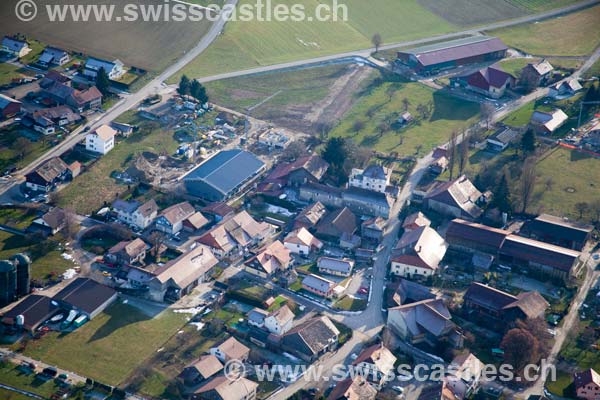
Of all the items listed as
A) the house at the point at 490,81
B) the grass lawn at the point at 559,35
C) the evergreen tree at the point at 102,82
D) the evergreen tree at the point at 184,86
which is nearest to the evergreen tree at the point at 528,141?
the house at the point at 490,81

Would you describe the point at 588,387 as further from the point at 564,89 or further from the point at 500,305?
the point at 564,89

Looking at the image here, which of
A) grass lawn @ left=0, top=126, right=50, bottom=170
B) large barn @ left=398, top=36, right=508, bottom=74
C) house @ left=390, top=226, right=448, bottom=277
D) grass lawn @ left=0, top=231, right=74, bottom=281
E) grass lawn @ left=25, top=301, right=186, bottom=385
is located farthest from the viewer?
large barn @ left=398, top=36, right=508, bottom=74

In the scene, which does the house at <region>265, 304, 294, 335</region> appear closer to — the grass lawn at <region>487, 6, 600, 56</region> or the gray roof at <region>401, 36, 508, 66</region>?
the gray roof at <region>401, 36, 508, 66</region>

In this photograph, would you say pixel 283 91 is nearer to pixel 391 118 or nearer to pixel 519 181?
pixel 391 118

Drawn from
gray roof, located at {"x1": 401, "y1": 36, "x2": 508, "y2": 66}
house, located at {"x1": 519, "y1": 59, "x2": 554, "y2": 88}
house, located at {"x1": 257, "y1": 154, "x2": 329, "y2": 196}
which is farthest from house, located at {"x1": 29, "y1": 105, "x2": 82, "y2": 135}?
house, located at {"x1": 519, "y1": 59, "x2": 554, "y2": 88}

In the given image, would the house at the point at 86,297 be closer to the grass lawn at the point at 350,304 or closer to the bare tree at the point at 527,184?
the grass lawn at the point at 350,304

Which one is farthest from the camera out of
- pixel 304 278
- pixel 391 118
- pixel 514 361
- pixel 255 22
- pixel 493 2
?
pixel 493 2


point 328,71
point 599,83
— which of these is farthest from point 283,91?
point 599,83

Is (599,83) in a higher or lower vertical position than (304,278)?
higher
